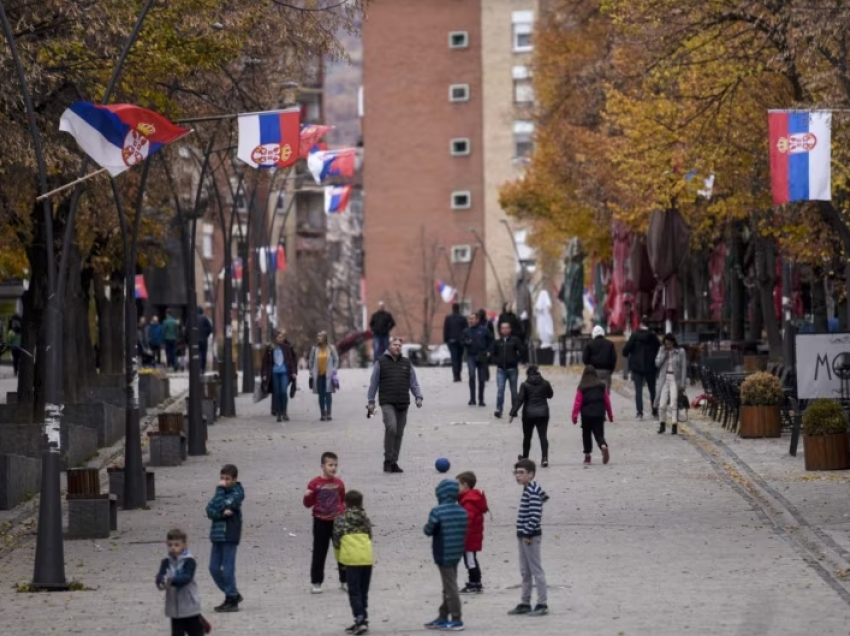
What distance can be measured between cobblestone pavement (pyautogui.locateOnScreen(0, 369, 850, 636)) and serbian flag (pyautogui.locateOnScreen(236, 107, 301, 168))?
176 inches

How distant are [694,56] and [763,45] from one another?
3.41 m

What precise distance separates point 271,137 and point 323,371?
10.4 m

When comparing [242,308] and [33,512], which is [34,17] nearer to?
[33,512]

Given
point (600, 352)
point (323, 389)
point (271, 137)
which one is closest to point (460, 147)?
point (323, 389)

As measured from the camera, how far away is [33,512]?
2666 centimetres

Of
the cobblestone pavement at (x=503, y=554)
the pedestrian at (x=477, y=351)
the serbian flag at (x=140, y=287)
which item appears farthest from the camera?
the serbian flag at (x=140, y=287)

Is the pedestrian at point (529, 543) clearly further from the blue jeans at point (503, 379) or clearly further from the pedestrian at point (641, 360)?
the pedestrian at point (641, 360)

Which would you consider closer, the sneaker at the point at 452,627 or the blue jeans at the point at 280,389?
the sneaker at the point at 452,627

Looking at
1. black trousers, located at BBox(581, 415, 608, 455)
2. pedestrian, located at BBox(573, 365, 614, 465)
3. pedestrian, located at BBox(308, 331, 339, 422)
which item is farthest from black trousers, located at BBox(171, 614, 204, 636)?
pedestrian, located at BBox(308, 331, 339, 422)

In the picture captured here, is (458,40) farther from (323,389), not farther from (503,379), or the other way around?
(503,379)

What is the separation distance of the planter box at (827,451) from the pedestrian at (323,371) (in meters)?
13.5

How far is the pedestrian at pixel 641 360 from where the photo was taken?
3972cm

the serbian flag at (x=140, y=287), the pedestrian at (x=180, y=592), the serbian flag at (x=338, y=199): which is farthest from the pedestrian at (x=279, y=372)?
the pedestrian at (x=180, y=592)

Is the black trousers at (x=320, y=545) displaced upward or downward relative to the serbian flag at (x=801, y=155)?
downward
